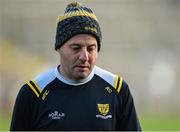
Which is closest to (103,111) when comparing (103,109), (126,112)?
(103,109)

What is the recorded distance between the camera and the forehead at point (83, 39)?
393cm

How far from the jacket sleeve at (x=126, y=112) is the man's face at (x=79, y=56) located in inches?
10.0

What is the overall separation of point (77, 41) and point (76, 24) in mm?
130

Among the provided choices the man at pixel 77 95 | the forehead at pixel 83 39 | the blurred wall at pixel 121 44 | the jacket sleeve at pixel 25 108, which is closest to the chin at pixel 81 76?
the man at pixel 77 95

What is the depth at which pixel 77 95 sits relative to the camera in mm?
3965

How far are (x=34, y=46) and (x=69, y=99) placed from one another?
48.3ft

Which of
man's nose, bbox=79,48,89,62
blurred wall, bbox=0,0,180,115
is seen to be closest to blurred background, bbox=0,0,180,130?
blurred wall, bbox=0,0,180,115

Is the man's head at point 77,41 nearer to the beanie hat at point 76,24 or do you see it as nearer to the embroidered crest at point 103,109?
the beanie hat at point 76,24

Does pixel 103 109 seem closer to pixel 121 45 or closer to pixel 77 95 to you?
pixel 77 95

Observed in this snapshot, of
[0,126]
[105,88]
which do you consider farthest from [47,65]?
[105,88]

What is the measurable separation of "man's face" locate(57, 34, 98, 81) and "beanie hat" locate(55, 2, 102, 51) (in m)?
0.03

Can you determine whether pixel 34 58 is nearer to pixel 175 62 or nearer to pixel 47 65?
pixel 47 65

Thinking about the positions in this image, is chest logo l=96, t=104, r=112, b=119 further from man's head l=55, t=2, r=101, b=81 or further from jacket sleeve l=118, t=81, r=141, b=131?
man's head l=55, t=2, r=101, b=81

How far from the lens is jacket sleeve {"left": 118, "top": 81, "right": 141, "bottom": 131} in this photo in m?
4.00
